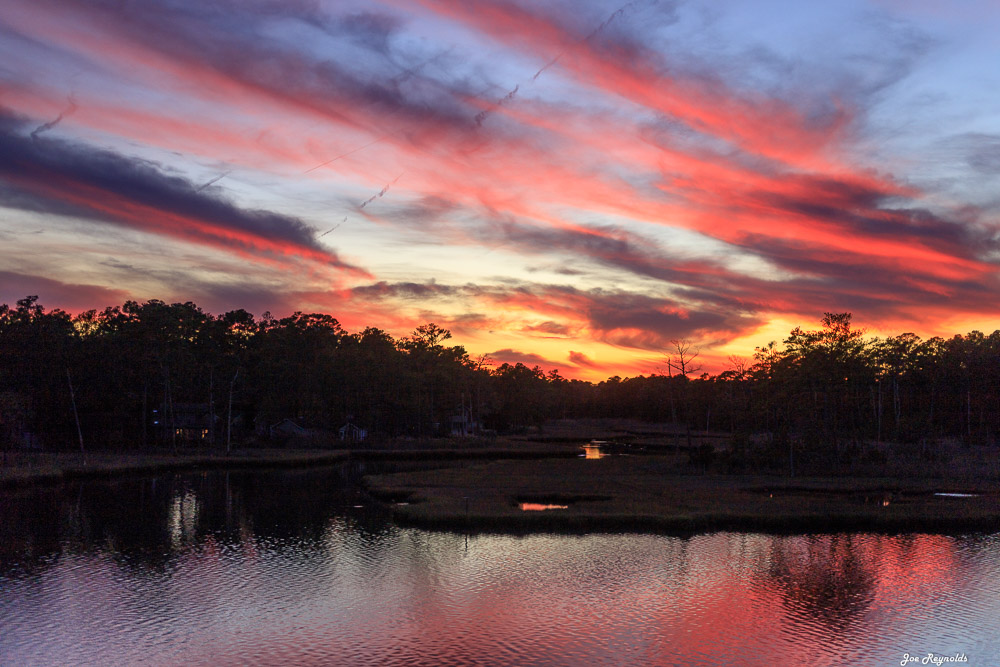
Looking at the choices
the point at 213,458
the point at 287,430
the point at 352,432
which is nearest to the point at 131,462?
the point at 213,458

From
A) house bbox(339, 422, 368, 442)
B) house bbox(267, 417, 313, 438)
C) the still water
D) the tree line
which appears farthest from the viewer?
house bbox(339, 422, 368, 442)

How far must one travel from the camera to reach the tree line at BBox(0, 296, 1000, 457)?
111188 millimetres

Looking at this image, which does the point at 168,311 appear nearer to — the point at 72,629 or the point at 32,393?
the point at 32,393

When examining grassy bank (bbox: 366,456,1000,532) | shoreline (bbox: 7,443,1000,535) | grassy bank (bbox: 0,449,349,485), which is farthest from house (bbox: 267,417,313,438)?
grassy bank (bbox: 366,456,1000,532)

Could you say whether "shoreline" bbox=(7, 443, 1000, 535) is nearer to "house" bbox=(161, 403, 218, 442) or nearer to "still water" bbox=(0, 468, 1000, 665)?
"still water" bbox=(0, 468, 1000, 665)

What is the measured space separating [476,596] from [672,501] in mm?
29593

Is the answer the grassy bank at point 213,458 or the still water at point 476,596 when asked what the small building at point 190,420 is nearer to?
the grassy bank at point 213,458

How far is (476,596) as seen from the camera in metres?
34.2

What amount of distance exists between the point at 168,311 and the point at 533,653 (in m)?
121

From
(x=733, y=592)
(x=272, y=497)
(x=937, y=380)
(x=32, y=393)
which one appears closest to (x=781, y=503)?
(x=733, y=592)

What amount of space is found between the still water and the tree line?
4441 centimetres
